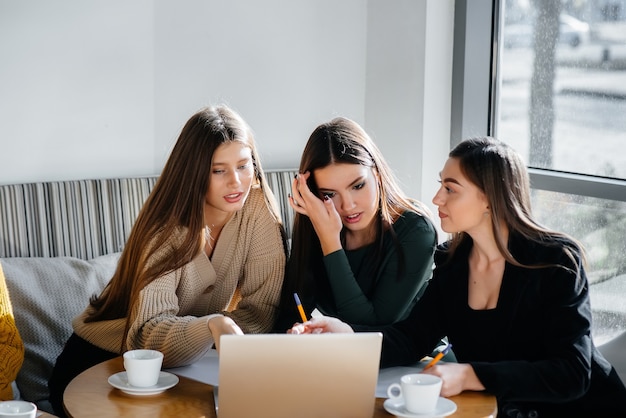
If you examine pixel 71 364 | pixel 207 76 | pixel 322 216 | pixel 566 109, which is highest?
pixel 207 76

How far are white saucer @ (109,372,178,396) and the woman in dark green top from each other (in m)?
0.43

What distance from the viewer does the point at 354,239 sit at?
2146mm

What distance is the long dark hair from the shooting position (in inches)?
80.4

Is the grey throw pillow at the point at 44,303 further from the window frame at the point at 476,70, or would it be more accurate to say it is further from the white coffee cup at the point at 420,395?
the window frame at the point at 476,70

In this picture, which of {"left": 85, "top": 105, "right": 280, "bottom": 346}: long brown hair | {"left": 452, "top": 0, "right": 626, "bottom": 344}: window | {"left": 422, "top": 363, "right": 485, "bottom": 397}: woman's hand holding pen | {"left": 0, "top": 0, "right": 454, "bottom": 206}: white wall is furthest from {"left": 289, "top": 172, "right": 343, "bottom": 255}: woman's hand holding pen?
{"left": 452, "top": 0, "right": 626, "bottom": 344}: window

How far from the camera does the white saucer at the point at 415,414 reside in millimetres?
1445

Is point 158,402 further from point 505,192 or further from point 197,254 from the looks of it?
point 505,192

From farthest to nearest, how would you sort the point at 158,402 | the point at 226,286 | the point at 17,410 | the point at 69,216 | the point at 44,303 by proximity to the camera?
the point at 69,216 → the point at 44,303 → the point at 226,286 → the point at 158,402 → the point at 17,410

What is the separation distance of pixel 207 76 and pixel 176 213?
985mm

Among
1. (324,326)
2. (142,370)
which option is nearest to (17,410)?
(142,370)

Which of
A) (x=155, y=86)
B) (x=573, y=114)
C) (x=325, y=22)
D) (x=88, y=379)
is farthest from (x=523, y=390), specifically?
(x=325, y=22)

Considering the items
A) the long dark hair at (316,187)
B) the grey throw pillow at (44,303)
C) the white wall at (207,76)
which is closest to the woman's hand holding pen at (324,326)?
the long dark hair at (316,187)

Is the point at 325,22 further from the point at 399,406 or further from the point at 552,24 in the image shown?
the point at 399,406

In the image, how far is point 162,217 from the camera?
6.53 feet
